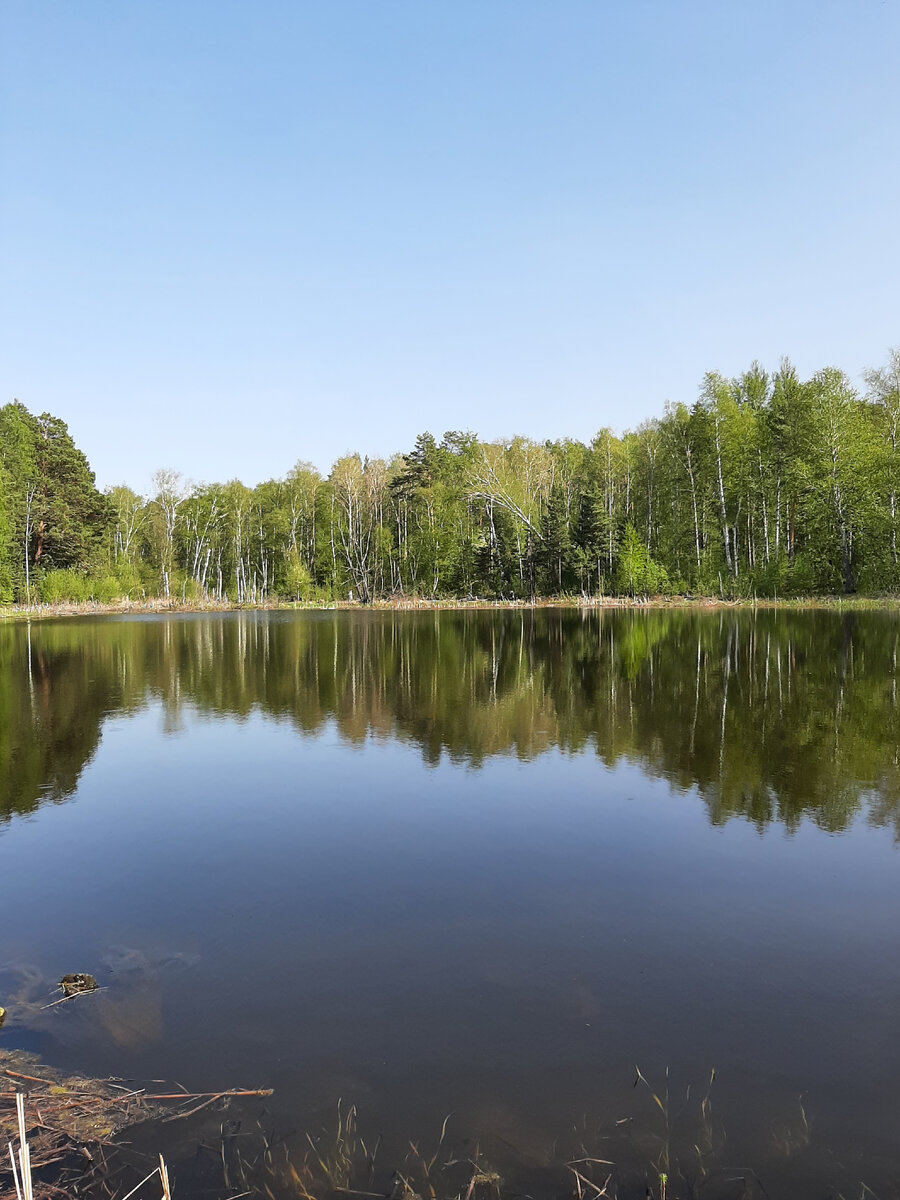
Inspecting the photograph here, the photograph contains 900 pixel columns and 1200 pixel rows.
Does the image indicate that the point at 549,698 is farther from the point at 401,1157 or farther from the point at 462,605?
the point at 462,605

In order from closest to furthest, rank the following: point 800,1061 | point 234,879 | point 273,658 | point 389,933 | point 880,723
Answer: point 800,1061 → point 389,933 → point 234,879 → point 880,723 → point 273,658

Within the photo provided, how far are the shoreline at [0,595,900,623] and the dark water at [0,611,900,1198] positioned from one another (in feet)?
132

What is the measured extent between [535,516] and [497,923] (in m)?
65.0

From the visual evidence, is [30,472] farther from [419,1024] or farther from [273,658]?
[419,1024]

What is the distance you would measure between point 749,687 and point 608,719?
17.1ft

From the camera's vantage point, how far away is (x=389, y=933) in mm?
6160

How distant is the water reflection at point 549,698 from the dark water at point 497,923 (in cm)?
14

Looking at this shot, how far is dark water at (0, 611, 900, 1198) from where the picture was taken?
4176mm

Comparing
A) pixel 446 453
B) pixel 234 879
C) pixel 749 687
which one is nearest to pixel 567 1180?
pixel 234 879

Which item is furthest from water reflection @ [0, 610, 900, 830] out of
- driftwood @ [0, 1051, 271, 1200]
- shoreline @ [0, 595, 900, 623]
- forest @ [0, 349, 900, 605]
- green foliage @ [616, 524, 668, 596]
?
green foliage @ [616, 524, 668, 596]

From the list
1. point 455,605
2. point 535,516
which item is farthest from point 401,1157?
point 535,516

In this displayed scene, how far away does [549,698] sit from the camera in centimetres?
1755

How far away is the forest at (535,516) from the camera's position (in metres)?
55.2

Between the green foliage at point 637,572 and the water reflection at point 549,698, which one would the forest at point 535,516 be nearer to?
the green foliage at point 637,572
